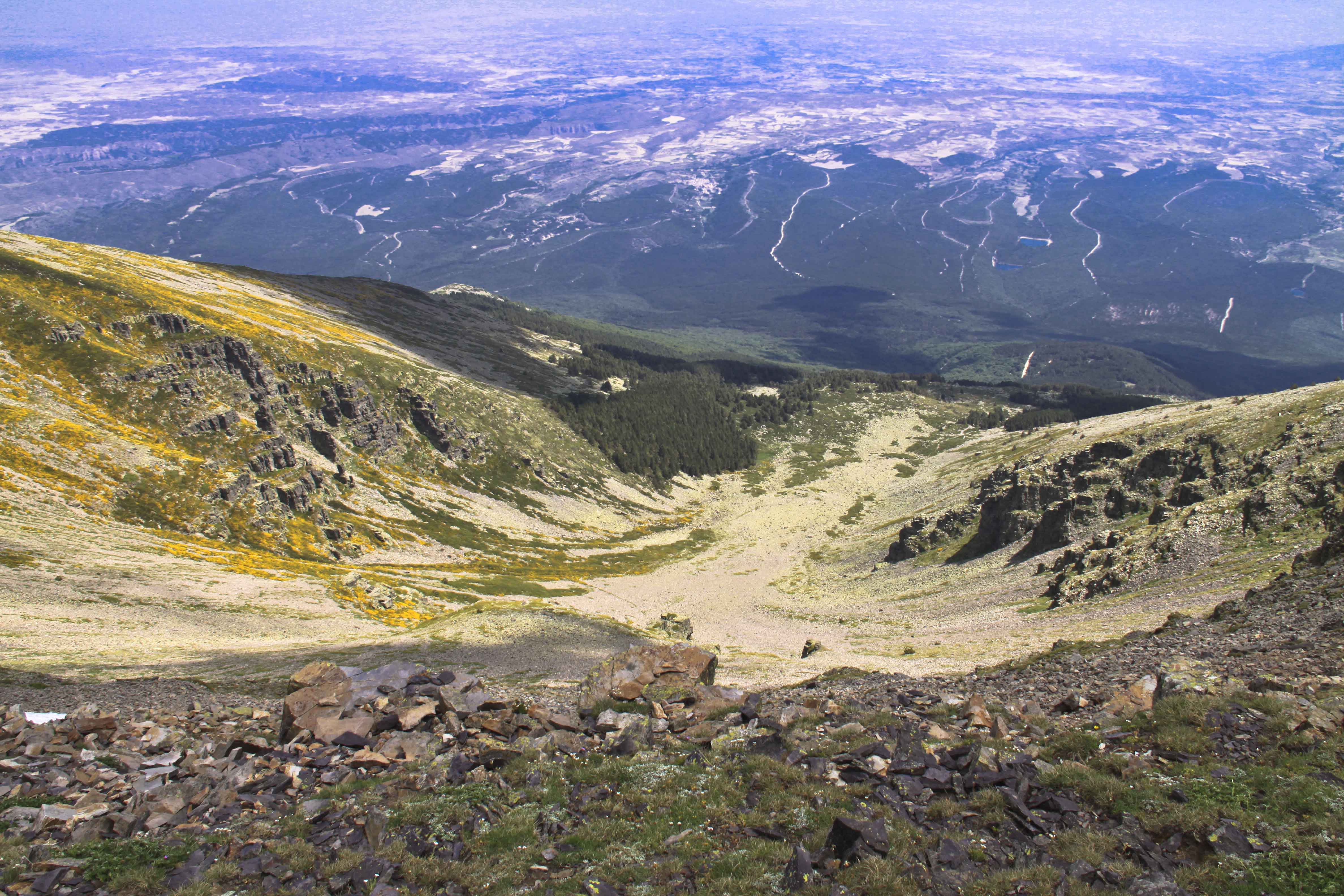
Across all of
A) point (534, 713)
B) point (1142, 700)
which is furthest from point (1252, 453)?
point (534, 713)

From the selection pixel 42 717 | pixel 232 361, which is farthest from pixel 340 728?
pixel 232 361

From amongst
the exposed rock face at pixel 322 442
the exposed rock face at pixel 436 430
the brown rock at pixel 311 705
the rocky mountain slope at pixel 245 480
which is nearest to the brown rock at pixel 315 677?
the brown rock at pixel 311 705

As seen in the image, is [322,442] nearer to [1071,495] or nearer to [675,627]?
[675,627]

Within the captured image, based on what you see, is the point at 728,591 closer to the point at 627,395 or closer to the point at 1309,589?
the point at 1309,589

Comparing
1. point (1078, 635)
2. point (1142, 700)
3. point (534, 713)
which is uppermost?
point (1142, 700)

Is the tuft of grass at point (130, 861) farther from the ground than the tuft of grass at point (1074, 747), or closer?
farther from the ground

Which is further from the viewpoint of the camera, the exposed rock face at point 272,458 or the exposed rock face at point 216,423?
the exposed rock face at point 216,423

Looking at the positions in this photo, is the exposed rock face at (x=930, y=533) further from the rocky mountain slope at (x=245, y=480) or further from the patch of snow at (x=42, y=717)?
the patch of snow at (x=42, y=717)

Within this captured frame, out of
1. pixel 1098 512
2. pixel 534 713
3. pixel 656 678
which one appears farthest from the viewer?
pixel 1098 512
